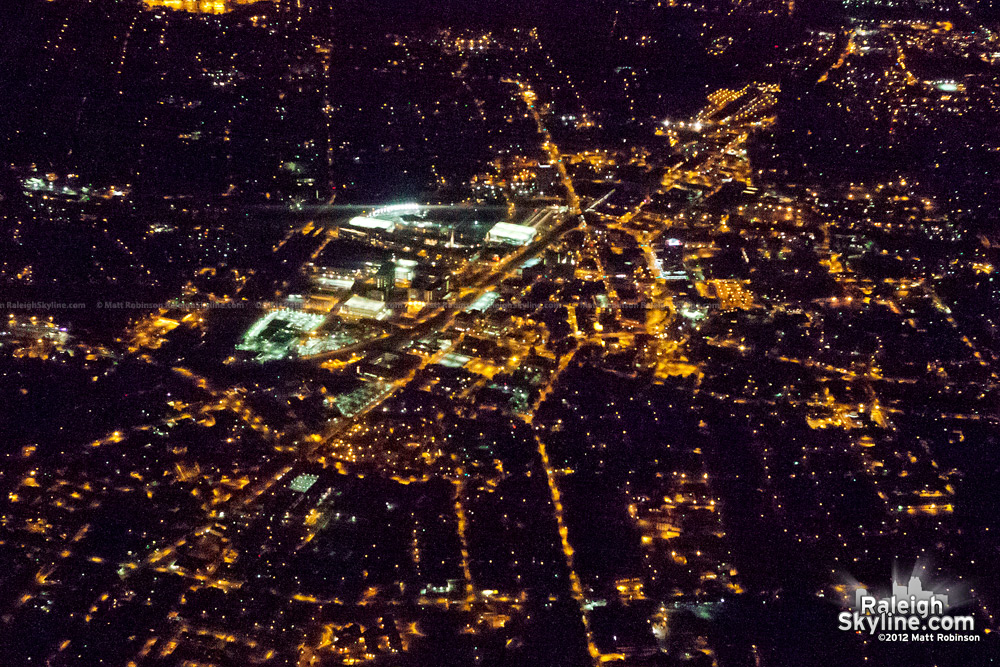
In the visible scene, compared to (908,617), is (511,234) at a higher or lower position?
higher

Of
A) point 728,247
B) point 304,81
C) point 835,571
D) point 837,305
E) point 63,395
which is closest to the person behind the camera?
point 835,571

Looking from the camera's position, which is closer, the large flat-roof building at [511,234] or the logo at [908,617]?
the logo at [908,617]

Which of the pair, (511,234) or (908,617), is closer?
(908,617)

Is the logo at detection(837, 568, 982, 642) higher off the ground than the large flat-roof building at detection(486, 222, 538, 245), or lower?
lower

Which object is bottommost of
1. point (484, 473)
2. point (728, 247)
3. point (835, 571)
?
point (835, 571)

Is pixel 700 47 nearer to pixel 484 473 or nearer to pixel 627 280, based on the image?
pixel 627 280

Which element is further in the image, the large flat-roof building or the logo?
the large flat-roof building

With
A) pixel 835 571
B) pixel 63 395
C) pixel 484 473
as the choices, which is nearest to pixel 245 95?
pixel 63 395

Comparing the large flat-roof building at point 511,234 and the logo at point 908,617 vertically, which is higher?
the large flat-roof building at point 511,234
